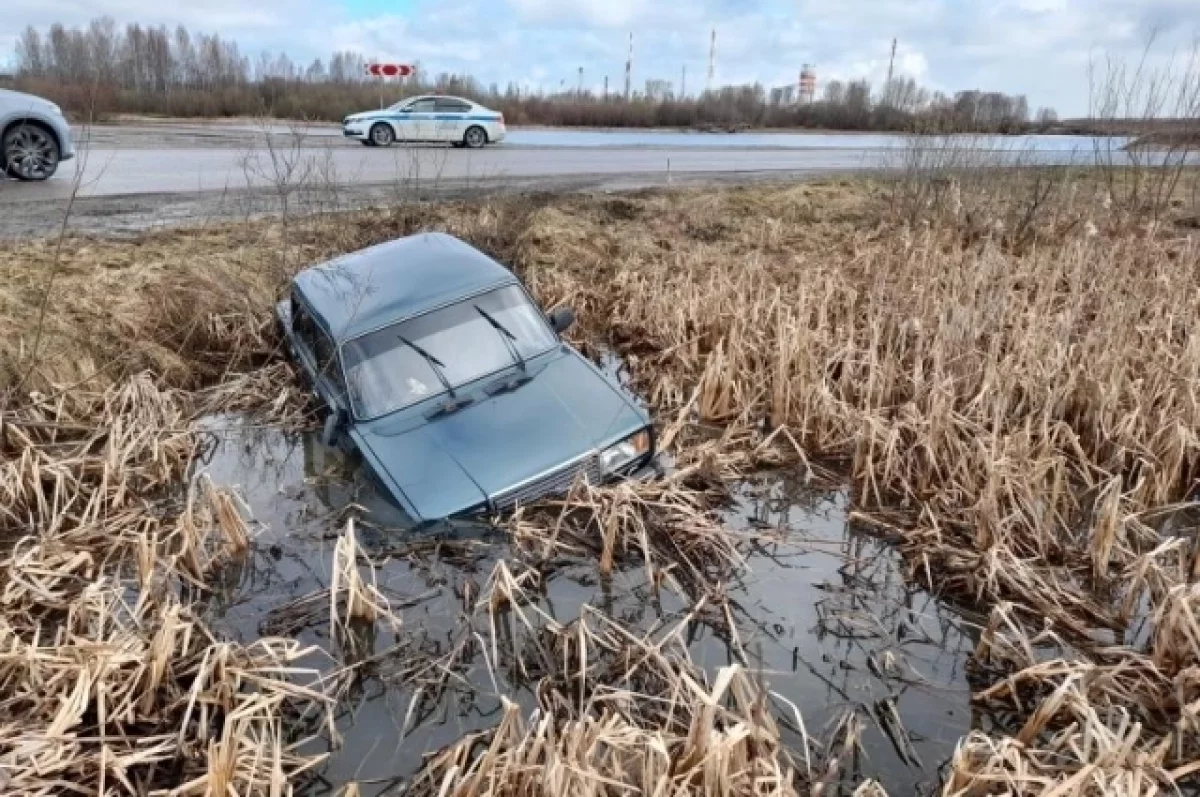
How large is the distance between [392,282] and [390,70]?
21087 mm

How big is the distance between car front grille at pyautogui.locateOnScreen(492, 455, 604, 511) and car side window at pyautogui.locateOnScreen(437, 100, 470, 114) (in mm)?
17436

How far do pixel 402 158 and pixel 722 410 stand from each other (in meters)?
12.2

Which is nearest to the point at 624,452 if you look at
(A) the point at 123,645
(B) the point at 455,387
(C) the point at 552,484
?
(C) the point at 552,484

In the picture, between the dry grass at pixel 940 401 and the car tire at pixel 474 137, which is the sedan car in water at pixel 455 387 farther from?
the car tire at pixel 474 137

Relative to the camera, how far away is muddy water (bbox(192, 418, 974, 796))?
3.60 meters

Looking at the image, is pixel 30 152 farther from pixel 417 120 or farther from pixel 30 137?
pixel 417 120

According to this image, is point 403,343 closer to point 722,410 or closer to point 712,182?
point 722,410

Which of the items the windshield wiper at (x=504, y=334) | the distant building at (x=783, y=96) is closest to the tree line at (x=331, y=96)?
the distant building at (x=783, y=96)

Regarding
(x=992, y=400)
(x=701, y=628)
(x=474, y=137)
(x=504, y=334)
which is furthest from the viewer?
(x=474, y=137)

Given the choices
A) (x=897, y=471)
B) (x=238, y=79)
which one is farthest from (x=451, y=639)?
(x=238, y=79)

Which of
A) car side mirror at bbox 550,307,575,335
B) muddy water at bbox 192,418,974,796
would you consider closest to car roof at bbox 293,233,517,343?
car side mirror at bbox 550,307,575,335

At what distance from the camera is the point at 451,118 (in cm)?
2033

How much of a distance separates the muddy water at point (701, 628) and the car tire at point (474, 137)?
16327 mm

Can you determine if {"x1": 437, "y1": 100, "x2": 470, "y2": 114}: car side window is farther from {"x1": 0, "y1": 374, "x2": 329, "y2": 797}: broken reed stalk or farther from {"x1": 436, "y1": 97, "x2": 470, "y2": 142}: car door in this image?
{"x1": 0, "y1": 374, "x2": 329, "y2": 797}: broken reed stalk
